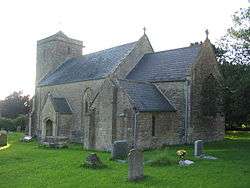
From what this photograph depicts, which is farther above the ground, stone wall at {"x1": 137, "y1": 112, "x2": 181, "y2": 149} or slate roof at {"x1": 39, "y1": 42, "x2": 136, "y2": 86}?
slate roof at {"x1": 39, "y1": 42, "x2": 136, "y2": 86}

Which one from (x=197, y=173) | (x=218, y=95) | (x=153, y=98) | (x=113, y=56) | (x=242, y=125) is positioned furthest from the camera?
(x=242, y=125)

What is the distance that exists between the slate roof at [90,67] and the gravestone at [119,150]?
13361 mm

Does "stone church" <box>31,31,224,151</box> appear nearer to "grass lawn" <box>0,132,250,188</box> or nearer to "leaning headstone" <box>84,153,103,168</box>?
"grass lawn" <box>0,132,250,188</box>

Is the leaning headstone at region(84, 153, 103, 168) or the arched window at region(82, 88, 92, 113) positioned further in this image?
the arched window at region(82, 88, 92, 113)

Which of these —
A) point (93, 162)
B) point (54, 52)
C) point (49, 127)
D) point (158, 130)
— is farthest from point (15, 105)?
point (93, 162)

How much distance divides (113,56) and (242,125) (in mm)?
26449

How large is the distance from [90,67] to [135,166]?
2403 centimetres

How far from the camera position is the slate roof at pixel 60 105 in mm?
36156

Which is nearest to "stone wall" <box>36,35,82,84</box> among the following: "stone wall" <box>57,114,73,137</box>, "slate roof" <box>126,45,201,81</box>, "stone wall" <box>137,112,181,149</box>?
"stone wall" <box>57,114,73,137</box>

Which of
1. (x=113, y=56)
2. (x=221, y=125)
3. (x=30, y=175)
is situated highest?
(x=113, y=56)

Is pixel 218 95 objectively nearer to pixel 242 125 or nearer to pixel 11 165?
pixel 11 165

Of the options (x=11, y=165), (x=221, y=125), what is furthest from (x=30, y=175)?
(x=221, y=125)

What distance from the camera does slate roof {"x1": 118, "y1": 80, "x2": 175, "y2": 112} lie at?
1024 inches

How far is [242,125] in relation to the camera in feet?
175
